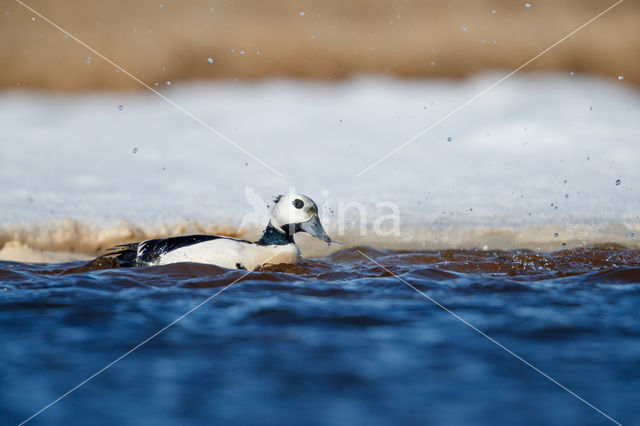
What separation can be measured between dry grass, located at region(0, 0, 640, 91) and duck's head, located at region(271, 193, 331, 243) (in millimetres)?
3519

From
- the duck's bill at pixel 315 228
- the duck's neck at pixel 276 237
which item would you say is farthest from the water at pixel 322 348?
the duck's neck at pixel 276 237

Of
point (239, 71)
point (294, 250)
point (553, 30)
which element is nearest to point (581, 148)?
point (553, 30)

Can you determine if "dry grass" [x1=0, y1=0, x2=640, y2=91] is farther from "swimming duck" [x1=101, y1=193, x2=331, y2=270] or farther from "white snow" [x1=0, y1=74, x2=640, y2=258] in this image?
"swimming duck" [x1=101, y1=193, x2=331, y2=270]

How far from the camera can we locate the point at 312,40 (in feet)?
31.1

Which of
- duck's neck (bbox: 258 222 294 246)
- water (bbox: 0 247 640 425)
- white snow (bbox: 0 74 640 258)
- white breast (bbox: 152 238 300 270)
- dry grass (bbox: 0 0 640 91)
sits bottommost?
water (bbox: 0 247 640 425)

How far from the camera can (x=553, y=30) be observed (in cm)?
952

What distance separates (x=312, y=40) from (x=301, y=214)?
13.1 ft

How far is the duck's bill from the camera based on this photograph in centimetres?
632

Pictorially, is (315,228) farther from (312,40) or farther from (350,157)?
(312,40)

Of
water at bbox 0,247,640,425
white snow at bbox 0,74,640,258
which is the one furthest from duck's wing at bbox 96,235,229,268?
white snow at bbox 0,74,640,258

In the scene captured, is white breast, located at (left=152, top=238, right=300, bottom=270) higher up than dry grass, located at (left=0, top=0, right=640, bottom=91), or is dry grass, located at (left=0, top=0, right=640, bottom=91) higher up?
dry grass, located at (left=0, top=0, right=640, bottom=91)

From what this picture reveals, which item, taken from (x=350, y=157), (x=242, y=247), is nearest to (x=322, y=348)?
(x=242, y=247)

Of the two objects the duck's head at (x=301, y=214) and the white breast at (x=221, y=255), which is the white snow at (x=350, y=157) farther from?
the white breast at (x=221, y=255)

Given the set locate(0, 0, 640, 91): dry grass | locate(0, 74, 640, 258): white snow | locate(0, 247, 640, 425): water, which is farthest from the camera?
locate(0, 0, 640, 91): dry grass
